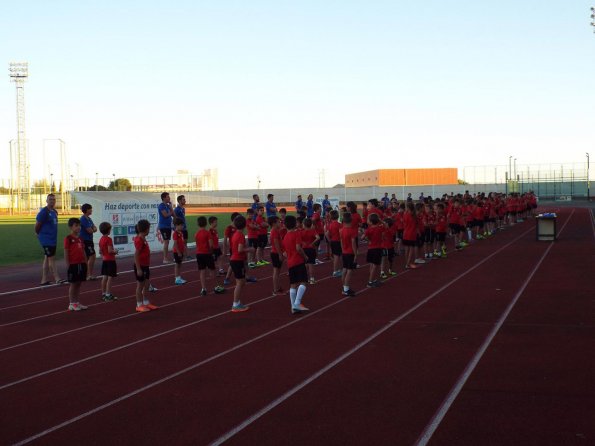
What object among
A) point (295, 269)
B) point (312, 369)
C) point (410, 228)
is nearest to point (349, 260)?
point (295, 269)

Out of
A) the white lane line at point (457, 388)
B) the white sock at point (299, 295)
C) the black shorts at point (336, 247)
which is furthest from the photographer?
the black shorts at point (336, 247)

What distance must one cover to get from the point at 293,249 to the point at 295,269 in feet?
1.15

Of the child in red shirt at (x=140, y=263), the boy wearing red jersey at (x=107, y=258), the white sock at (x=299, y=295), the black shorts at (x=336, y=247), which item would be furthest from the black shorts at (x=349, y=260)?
the boy wearing red jersey at (x=107, y=258)

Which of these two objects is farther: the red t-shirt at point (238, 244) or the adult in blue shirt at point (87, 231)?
the adult in blue shirt at point (87, 231)

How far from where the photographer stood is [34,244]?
2747 centimetres

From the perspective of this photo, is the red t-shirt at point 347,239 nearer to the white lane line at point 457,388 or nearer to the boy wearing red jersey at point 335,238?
the boy wearing red jersey at point 335,238

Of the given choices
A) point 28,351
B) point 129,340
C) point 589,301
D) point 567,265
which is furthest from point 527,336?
point 567,265

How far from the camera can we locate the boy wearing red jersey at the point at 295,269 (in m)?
10.5

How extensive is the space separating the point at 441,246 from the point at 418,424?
14186mm

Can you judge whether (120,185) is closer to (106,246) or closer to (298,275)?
(106,246)

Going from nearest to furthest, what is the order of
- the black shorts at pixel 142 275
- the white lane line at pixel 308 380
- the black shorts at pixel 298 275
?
the white lane line at pixel 308 380
the black shorts at pixel 298 275
the black shorts at pixel 142 275

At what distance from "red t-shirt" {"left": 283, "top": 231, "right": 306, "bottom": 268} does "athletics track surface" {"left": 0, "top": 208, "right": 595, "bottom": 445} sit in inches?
32.0

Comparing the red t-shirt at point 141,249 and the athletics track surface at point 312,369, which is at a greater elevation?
the red t-shirt at point 141,249

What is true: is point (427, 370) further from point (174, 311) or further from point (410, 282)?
point (410, 282)
